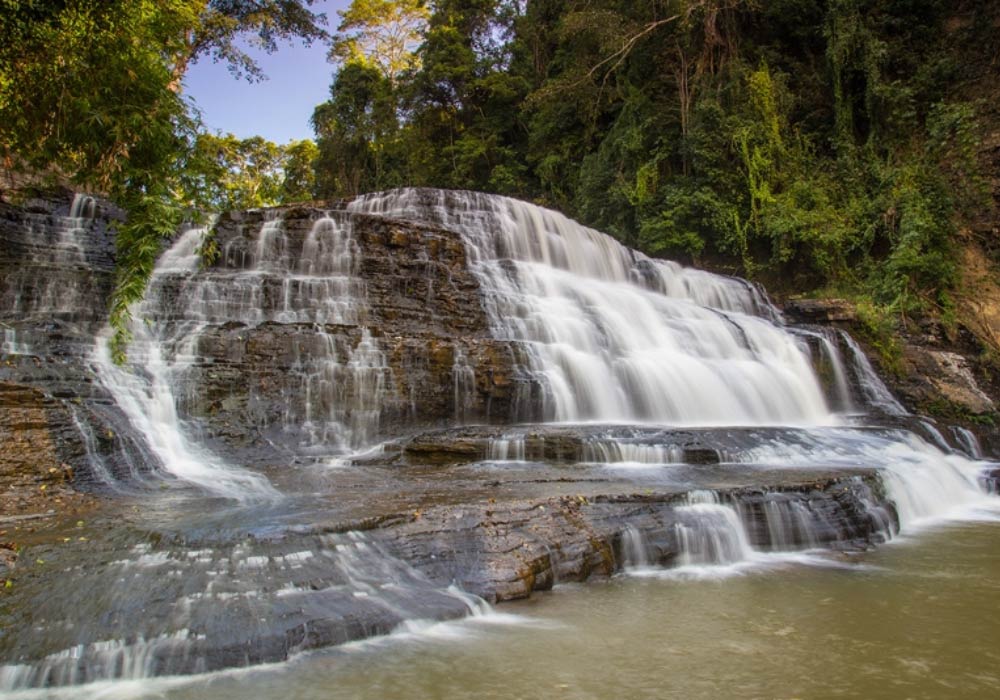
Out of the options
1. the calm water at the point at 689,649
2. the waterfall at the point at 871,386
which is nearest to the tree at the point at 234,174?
the calm water at the point at 689,649

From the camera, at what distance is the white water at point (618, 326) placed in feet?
32.9

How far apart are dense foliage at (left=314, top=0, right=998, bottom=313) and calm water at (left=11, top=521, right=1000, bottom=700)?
11261mm

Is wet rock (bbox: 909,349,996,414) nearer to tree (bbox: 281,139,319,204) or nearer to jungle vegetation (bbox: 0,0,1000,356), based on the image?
jungle vegetation (bbox: 0,0,1000,356)

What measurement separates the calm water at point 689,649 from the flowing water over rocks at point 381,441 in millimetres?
254

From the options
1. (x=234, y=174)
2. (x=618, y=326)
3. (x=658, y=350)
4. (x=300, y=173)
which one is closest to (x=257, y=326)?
(x=618, y=326)

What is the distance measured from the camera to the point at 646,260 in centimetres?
1633

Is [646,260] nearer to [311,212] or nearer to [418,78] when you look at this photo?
[311,212]

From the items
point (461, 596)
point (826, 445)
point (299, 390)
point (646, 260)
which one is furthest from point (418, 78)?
point (461, 596)

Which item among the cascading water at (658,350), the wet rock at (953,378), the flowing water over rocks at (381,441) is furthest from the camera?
the wet rock at (953,378)

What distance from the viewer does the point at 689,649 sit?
357 cm

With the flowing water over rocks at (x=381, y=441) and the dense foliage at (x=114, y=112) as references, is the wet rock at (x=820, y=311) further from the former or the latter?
the dense foliage at (x=114, y=112)

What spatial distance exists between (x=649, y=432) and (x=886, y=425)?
466 centimetres

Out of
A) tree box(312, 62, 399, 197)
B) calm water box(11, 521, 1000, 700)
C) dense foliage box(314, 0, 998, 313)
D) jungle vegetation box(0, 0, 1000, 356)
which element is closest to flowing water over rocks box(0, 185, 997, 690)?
calm water box(11, 521, 1000, 700)

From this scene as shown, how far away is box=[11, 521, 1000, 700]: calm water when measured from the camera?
10.2ft
